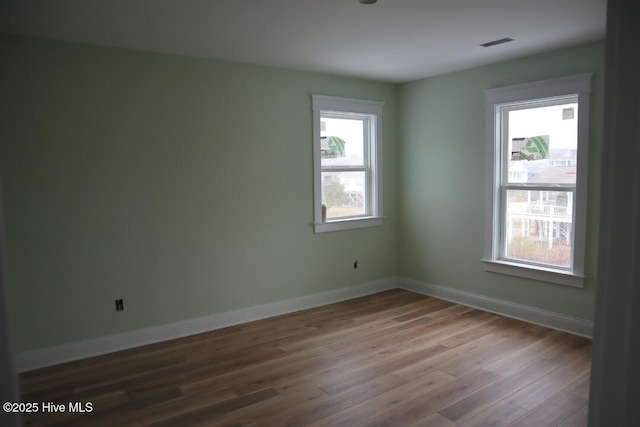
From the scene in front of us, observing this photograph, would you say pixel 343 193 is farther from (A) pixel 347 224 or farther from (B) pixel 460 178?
(B) pixel 460 178

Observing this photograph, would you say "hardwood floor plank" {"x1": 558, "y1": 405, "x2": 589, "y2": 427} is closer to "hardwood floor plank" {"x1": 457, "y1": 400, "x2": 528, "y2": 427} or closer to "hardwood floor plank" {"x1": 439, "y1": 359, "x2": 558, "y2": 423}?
"hardwood floor plank" {"x1": 457, "y1": 400, "x2": 528, "y2": 427}

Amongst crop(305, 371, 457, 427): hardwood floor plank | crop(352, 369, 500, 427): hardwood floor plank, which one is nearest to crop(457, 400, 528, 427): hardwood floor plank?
crop(352, 369, 500, 427): hardwood floor plank

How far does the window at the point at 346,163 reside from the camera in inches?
200

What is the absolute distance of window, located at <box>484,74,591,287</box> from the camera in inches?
161

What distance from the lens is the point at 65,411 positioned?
2953 millimetres

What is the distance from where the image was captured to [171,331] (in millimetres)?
4195

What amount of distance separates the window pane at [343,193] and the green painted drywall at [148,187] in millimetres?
334

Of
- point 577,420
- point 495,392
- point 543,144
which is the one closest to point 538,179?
point 543,144

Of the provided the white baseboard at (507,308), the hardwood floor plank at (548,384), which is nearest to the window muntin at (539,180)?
the white baseboard at (507,308)

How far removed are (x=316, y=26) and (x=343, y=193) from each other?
240cm

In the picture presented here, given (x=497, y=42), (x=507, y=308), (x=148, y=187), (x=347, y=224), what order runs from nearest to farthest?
(x=497, y=42) < (x=148, y=187) < (x=507, y=308) < (x=347, y=224)

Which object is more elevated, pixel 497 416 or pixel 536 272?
pixel 536 272

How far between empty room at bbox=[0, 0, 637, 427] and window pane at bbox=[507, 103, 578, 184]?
20 mm

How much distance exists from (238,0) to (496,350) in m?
3.34
